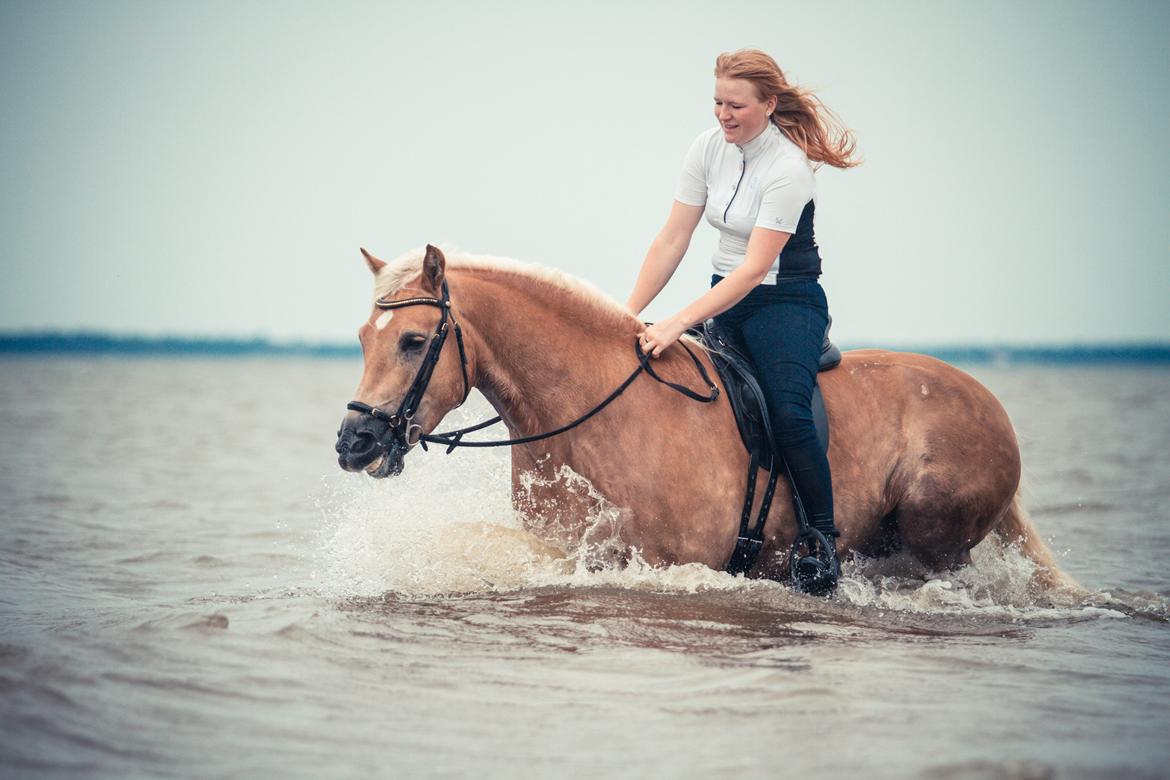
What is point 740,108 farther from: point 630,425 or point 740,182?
point 630,425

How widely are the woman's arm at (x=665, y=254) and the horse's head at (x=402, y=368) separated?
1.43 m

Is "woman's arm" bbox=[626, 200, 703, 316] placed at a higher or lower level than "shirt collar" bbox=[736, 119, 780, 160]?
lower

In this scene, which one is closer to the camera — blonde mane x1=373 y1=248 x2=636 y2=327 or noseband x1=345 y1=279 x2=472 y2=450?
noseband x1=345 y1=279 x2=472 y2=450

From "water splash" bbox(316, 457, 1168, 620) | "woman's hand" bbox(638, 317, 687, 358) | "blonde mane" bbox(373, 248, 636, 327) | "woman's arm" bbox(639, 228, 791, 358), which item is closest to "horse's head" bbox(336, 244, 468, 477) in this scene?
"blonde mane" bbox(373, 248, 636, 327)

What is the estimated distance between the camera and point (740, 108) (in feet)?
18.1

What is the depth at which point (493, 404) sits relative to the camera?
561cm

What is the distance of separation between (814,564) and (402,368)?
7.77ft

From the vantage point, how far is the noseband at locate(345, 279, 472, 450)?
495 centimetres

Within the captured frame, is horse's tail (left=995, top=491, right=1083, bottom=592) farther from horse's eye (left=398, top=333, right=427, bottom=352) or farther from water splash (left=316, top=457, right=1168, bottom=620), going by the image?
horse's eye (left=398, top=333, right=427, bottom=352)

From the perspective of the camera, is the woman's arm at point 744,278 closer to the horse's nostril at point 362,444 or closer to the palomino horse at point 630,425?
the palomino horse at point 630,425

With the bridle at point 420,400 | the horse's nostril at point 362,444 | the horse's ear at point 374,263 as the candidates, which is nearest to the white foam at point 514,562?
the bridle at point 420,400

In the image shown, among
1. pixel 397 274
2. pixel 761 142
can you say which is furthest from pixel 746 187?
pixel 397 274

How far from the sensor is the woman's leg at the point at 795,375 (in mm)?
5574

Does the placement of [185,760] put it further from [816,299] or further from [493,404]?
[816,299]
